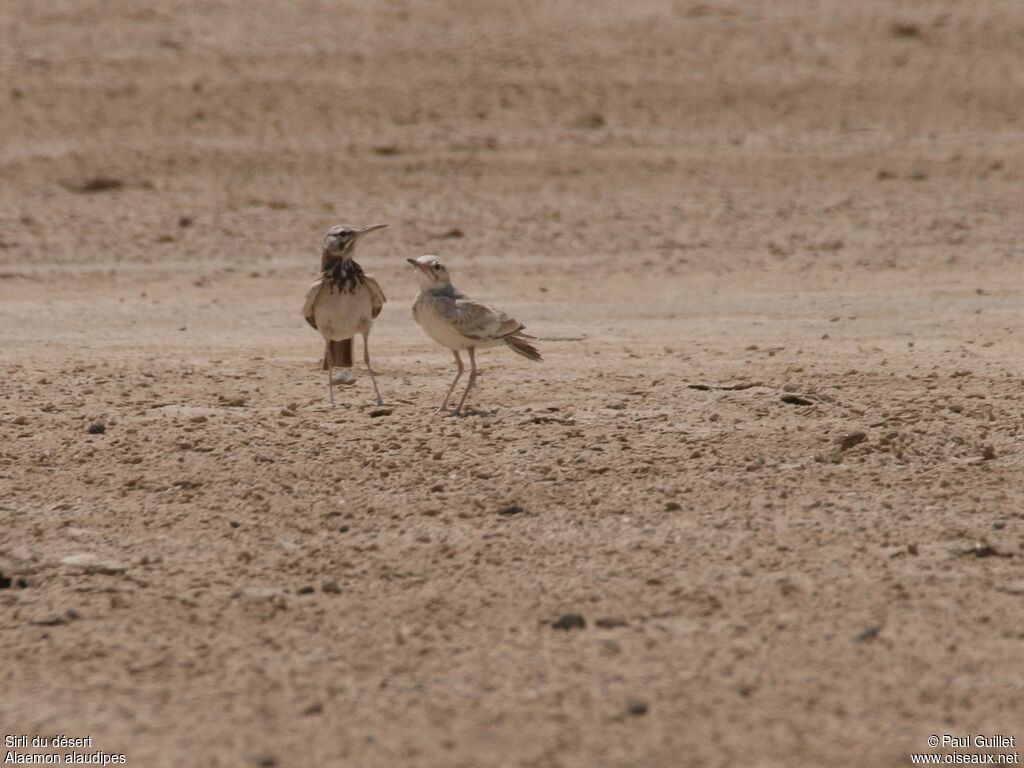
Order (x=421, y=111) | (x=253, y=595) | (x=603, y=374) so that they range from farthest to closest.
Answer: (x=421, y=111) < (x=603, y=374) < (x=253, y=595)

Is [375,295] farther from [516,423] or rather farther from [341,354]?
[516,423]

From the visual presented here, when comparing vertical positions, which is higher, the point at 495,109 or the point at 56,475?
the point at 495,109

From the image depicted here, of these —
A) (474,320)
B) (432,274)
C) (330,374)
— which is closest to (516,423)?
(474,320)

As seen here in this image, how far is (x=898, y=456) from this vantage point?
860 centimetres

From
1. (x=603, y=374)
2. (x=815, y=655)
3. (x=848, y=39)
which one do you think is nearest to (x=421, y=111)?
(x=848, y=39)

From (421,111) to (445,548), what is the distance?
14595 mm

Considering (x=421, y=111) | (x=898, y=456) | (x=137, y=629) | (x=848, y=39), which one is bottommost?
(x=137, y=629)

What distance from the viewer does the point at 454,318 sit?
9.30 metres

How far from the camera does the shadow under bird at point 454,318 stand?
9.32 meters

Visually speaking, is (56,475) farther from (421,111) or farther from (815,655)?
(421,111)

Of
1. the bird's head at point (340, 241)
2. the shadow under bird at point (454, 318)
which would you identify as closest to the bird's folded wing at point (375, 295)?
the bird's head at point (340, 241)

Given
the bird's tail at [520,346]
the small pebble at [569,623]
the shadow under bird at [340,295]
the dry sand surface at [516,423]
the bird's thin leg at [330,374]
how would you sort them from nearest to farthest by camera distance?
the dry sand surface at [516,423] → the small pebble at [569,623] → the bird's tail at [520,346] → the shadow under bird at [340,295] → the bird's thin leg at [330,374]

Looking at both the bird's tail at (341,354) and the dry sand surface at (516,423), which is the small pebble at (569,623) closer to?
the dry sand surface at (516,423)

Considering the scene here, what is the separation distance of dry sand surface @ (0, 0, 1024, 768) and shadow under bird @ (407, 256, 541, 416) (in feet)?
1.56
